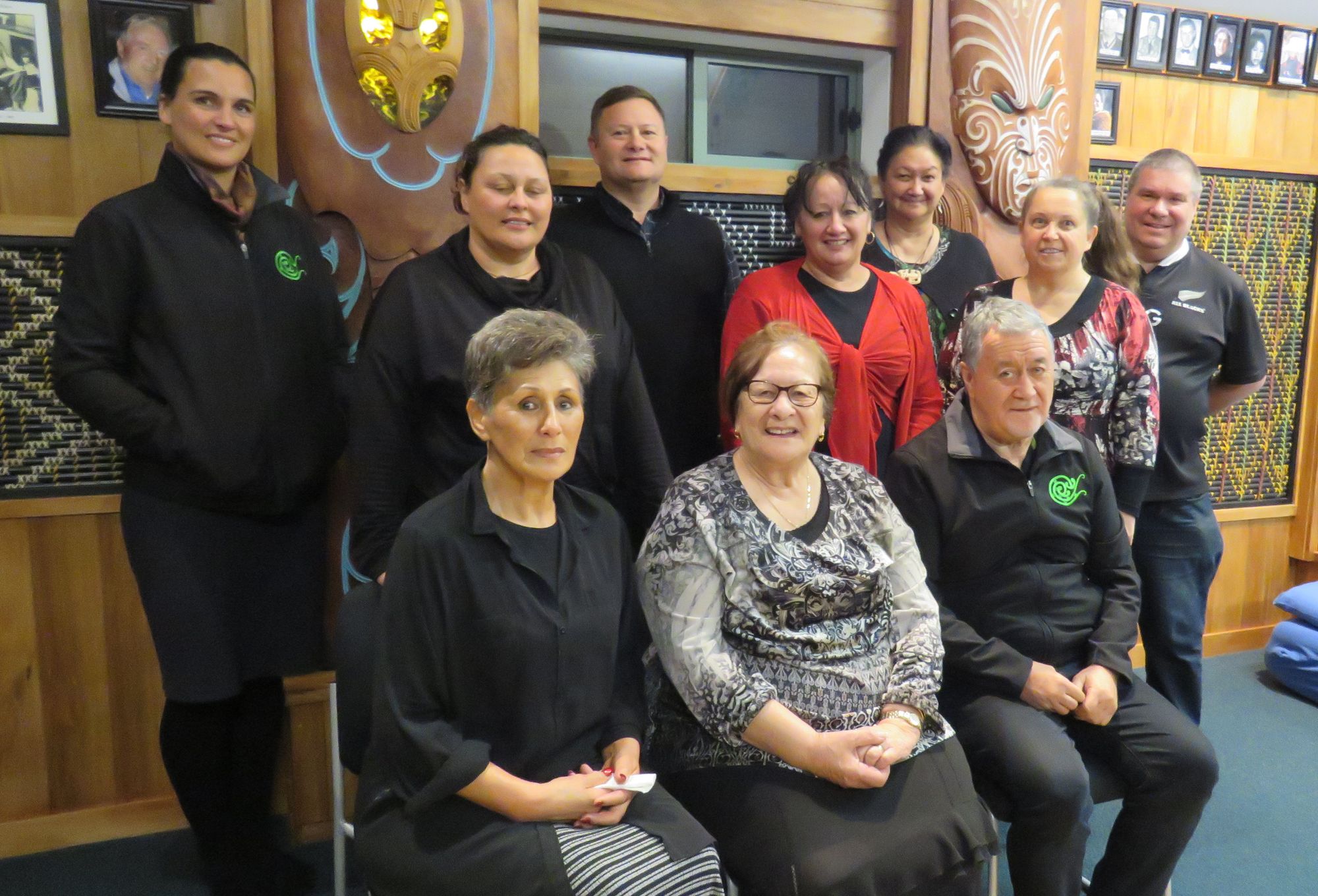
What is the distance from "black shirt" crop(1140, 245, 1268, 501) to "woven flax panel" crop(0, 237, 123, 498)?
2.39 metres

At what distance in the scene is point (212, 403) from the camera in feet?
5.98

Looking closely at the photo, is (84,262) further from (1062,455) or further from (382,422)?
(1062,455)

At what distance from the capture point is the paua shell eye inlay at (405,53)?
202 cm

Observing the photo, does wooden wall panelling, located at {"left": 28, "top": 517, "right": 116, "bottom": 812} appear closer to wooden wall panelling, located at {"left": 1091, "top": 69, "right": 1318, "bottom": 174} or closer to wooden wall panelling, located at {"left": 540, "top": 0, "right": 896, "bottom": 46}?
wooden wall panelling, located at {"left": 540, "top": 0, "right": 896, "bottom": 46}

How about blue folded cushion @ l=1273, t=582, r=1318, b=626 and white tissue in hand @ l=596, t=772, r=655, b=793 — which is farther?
blue folded cushion @ l=1273, t=582, r=1318, b=626

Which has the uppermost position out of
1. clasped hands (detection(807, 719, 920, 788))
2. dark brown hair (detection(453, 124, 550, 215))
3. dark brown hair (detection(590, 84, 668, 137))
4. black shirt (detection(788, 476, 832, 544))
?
dark brown hair (detection(590, 84, 668, 137))

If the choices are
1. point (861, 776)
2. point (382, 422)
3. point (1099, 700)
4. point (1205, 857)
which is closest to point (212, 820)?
point (382, 422)

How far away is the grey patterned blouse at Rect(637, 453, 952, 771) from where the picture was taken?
4.94ft

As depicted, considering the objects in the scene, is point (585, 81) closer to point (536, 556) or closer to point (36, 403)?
point (36, 403)

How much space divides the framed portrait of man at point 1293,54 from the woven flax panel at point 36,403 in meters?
3.64

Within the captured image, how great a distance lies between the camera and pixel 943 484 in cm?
179

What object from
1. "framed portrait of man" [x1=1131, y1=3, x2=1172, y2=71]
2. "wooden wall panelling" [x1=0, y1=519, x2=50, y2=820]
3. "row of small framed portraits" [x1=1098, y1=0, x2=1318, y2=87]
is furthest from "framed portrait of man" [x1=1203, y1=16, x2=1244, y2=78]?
"wooden wall panelling" [x1=0, y1=519, x2=50, y2=820]

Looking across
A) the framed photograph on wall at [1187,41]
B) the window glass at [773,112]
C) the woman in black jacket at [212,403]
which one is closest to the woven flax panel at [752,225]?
the window glass at [773,112]

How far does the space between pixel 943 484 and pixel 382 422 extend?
0.99m
